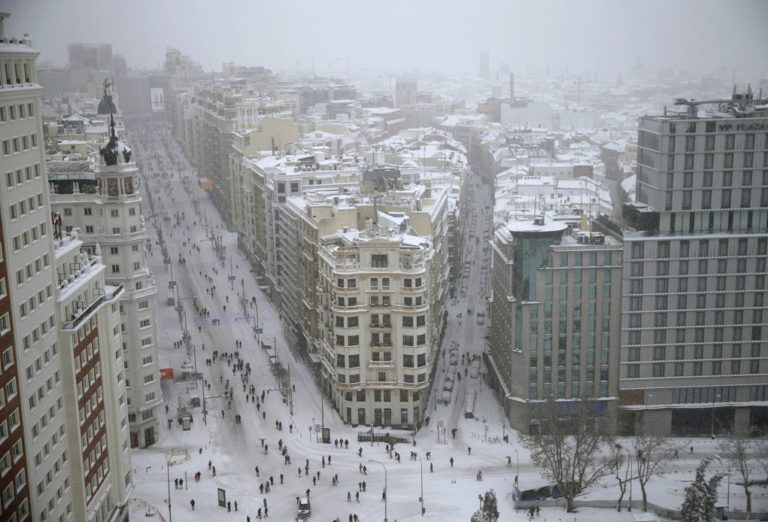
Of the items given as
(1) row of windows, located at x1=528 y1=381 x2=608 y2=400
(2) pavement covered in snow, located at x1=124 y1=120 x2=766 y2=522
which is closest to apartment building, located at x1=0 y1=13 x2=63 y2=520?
(2) pavement covered in snow, located at x1=124 y1=120 x2=766 y2=522

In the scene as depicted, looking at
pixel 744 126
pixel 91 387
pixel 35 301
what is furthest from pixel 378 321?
pixel 35 301

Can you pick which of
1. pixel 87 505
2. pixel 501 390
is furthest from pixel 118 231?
pixel 501 390

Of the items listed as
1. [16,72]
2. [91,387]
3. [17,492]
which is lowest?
[17,492]

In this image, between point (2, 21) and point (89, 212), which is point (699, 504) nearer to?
point (2, 21)

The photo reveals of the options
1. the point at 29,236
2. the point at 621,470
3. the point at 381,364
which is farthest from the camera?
the point at 381,364

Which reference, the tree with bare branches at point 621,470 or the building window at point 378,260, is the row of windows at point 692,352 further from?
the building window at point 378,260

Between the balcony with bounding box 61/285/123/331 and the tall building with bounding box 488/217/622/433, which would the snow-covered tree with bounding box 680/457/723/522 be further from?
the balcony with bounding box 61/285/123/331

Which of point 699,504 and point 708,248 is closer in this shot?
point 699,504
